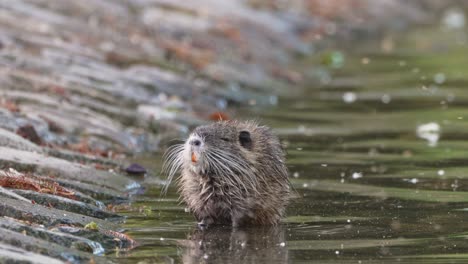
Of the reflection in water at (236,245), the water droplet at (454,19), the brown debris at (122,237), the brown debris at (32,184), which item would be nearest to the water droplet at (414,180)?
the reflection in water at (236,245)

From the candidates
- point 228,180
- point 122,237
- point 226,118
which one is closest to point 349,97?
point 226,118

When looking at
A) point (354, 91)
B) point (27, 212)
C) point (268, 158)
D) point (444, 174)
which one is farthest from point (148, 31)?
point (27, 212)

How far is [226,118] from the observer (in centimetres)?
1611

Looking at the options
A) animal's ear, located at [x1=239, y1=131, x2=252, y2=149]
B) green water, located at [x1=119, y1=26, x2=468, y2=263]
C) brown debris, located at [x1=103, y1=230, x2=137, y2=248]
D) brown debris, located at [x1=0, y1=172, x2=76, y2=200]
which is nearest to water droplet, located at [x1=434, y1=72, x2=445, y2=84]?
green water, located at [x1=119, y1=26, x2=468, y2=263]

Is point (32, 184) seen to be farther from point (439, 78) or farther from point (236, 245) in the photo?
point (439, 78)

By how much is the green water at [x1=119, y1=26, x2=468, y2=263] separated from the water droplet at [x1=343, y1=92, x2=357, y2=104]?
0.02 meters

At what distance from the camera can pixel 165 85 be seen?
18406 millimetres

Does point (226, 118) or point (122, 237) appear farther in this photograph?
point (226, 118)

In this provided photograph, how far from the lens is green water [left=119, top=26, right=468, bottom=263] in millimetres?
8914

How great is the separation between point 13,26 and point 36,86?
335 centimetres

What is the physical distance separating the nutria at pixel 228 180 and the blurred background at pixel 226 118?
0.71ft

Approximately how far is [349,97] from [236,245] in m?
11.3

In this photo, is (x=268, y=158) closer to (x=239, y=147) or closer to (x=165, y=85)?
(x=239, y=147)

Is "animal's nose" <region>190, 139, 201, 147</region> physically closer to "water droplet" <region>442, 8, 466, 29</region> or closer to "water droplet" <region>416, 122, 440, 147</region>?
"water droplet" <region>416, 122, 440, 147</region>
